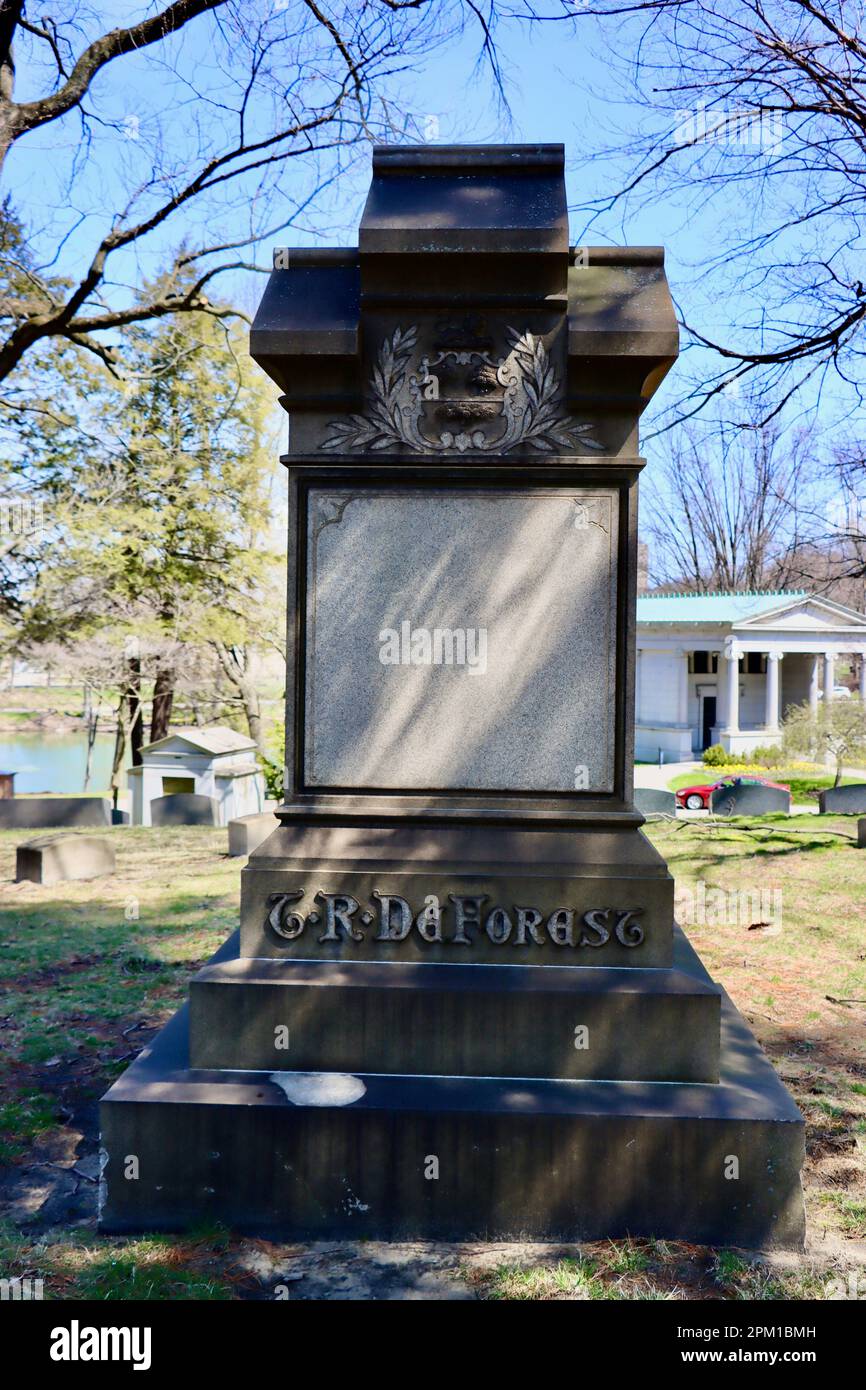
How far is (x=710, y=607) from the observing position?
138 feet

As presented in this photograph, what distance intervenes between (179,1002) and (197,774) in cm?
1690

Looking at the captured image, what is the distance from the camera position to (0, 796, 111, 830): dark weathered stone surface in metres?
16.2

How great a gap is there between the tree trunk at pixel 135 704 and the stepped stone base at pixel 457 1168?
20.9 metres

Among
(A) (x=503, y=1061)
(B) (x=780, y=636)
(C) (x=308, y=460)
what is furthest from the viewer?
(B) (x=780, y=636)

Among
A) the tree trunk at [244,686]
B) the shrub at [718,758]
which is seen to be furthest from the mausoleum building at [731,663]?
the tree trunk at [244,686]

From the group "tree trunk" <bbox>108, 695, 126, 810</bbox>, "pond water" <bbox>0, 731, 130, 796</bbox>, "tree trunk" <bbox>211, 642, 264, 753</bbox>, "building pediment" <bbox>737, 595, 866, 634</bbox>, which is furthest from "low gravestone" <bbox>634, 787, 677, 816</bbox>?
"pond water" <bbox>0, 731, 130, 796</bbox>

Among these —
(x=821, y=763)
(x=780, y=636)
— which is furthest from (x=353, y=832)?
(x=780, y=636)

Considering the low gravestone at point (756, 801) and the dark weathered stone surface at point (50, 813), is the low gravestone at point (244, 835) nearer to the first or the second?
the dark weathered stone surface at point (50, 813)

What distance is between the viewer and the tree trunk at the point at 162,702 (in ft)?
90.2

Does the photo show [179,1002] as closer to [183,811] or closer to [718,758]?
[183,811]

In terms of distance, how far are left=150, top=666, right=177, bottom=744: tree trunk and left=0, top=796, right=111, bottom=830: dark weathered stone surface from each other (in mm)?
10925

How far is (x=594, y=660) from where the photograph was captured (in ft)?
14.6
